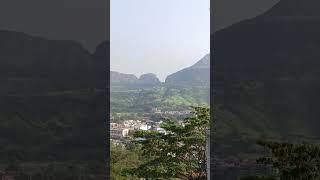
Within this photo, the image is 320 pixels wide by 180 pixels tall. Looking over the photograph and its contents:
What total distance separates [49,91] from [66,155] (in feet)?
1.98

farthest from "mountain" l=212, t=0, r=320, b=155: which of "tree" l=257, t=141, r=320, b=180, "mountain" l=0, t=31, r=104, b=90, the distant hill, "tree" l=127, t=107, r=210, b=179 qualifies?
"tree" l=257, t=141, r=320, b=180

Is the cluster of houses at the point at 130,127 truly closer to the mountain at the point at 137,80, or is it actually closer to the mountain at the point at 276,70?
the mountain at the point at 137,80

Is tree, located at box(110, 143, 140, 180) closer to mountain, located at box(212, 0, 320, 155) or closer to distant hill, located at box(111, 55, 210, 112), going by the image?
distant hill, located at box(111, 55, 210, 112)

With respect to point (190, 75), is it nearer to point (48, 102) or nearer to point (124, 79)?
point (124, 79)

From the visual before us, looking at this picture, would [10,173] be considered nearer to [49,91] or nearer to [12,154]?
[12,154]

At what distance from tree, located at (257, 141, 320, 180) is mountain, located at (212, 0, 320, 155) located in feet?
7.07

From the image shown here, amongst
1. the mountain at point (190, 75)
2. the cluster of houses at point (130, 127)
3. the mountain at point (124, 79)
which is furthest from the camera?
the cluster of houses at point (130, 127)

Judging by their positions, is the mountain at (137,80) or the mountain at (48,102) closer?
the mountain at (48,102)

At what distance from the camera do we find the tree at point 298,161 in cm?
263

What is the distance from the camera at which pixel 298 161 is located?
271 centimetres

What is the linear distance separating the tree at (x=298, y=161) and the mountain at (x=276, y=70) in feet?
7.07

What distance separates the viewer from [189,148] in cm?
626

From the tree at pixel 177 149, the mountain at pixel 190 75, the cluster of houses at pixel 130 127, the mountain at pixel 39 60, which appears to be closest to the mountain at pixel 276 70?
the mountain at pixel 190 75

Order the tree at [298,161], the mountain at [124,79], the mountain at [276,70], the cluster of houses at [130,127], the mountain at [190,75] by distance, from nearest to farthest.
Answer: the tree at [298,161]
the mountain at [276,70]
the mountain at [124,79]
the mountain at [190,75]
the cluster of houses at [130,127]
